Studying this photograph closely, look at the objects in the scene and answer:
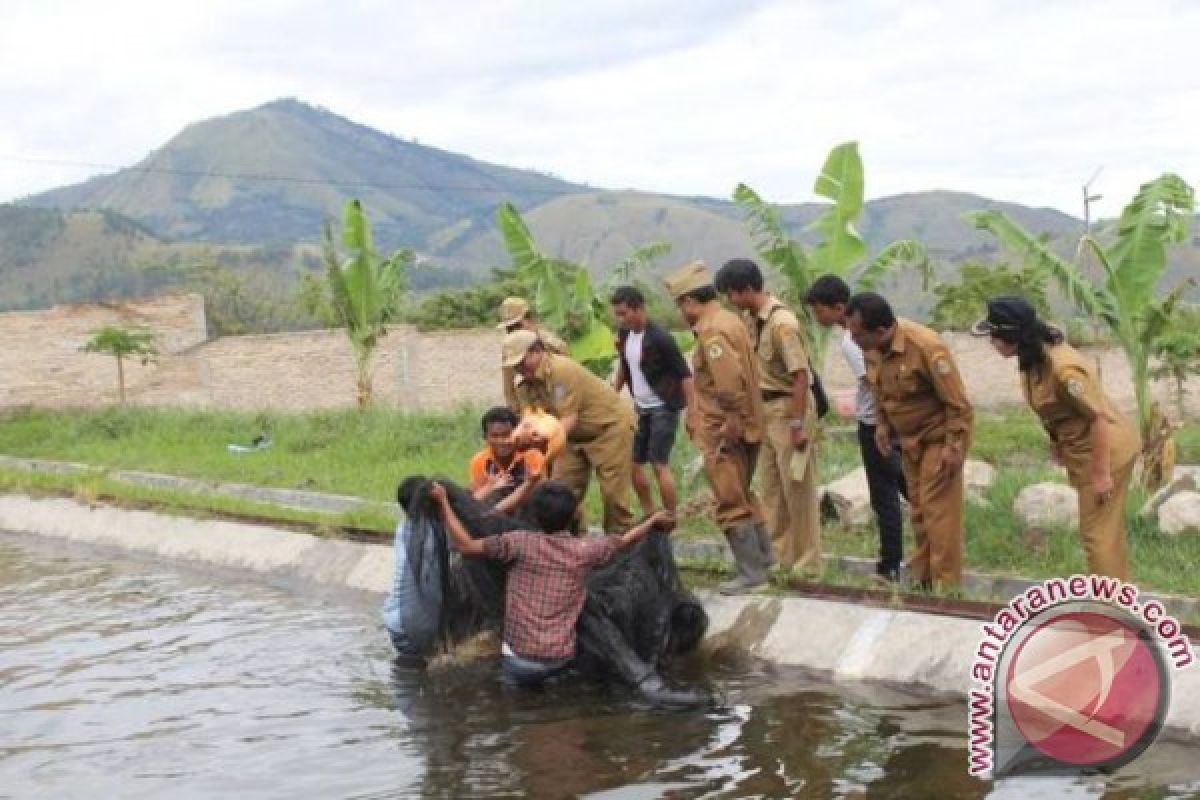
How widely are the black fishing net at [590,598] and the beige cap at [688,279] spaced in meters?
1.46

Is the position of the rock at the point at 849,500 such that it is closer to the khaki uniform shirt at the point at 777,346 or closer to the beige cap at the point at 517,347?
the khaki uniform shirt at the point at 777,346

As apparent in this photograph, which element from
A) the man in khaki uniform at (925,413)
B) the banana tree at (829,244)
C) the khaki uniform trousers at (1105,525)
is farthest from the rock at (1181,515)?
the banana tree at (829,244)

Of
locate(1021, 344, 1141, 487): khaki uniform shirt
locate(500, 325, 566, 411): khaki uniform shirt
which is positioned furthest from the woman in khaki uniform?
locate(500, 325, 566, 411): khaki uniform shirt

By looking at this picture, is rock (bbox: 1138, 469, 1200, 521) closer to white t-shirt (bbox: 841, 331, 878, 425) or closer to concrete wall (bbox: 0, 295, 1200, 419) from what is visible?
white t-shirt (bbox: 841, 331, 878, 425)

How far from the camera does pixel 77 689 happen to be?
7777 mm

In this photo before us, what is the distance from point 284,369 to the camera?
84.5 ft

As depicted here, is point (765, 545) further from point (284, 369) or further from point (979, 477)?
point (284, 369)

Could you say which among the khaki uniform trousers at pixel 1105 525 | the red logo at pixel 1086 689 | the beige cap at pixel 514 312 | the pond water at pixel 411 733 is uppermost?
the beige cap at pixel 514 312

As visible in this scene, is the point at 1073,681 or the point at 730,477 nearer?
the point at 1073,681

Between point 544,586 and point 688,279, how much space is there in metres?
2.11

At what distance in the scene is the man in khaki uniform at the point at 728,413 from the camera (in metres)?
7.90

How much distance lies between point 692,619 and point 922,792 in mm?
2551

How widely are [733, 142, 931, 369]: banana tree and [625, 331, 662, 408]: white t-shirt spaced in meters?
4.80

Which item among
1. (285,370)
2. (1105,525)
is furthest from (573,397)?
(285,370)
